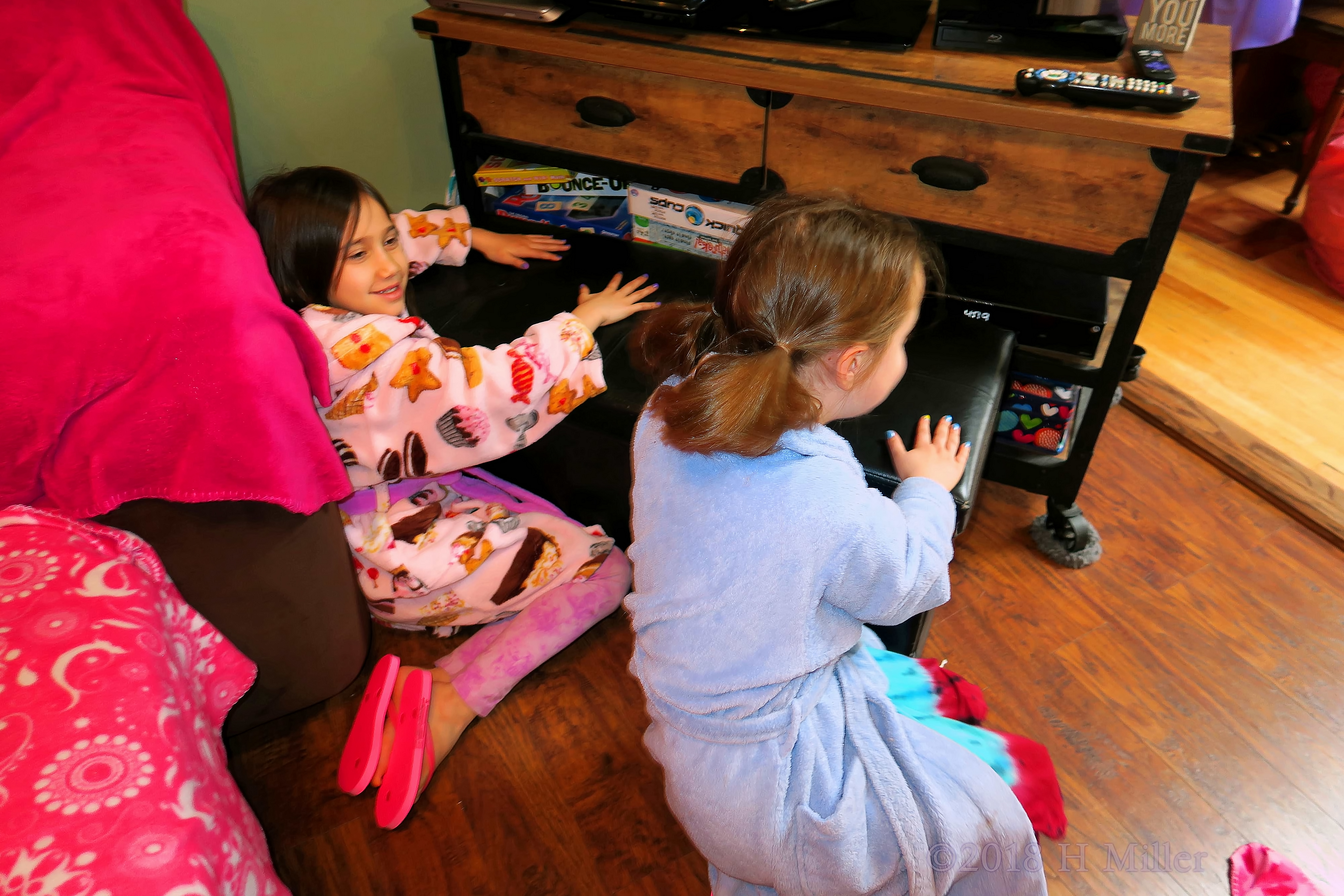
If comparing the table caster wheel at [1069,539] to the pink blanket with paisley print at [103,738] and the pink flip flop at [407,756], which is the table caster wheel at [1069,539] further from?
the pink blanket with paisley print at [103,738]

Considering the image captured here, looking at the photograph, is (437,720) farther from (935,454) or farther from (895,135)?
(895,135)

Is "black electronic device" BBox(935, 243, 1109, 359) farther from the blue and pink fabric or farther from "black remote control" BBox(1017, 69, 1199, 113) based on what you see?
the blue and pink fabric

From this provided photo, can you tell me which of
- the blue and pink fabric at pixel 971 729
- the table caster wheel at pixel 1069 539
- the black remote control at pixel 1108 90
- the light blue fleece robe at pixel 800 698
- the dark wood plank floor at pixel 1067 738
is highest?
the black remote control at pixel 1108 90

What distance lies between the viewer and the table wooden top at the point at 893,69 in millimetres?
993

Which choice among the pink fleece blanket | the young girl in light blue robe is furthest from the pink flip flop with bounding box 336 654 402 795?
the young girl in light blue robe

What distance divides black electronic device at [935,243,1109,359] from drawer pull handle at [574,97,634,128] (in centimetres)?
53

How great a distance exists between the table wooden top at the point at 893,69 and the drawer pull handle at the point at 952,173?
0.07m

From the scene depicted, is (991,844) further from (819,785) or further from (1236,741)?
(1236,741)

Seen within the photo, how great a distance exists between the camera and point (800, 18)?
1.19m

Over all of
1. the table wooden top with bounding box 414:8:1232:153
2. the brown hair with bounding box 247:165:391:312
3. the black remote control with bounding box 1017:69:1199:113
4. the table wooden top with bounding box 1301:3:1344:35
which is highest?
the black remote control with bounding box 1017:69:1199:113

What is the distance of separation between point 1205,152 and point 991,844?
30.2 inches

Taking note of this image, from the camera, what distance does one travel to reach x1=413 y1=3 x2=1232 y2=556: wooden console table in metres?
1.03

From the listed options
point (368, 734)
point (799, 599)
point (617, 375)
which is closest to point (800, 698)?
point (799, 599)

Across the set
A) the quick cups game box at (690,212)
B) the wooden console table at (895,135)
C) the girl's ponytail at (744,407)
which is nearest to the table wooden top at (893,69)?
the wooden console table at (895,135)
